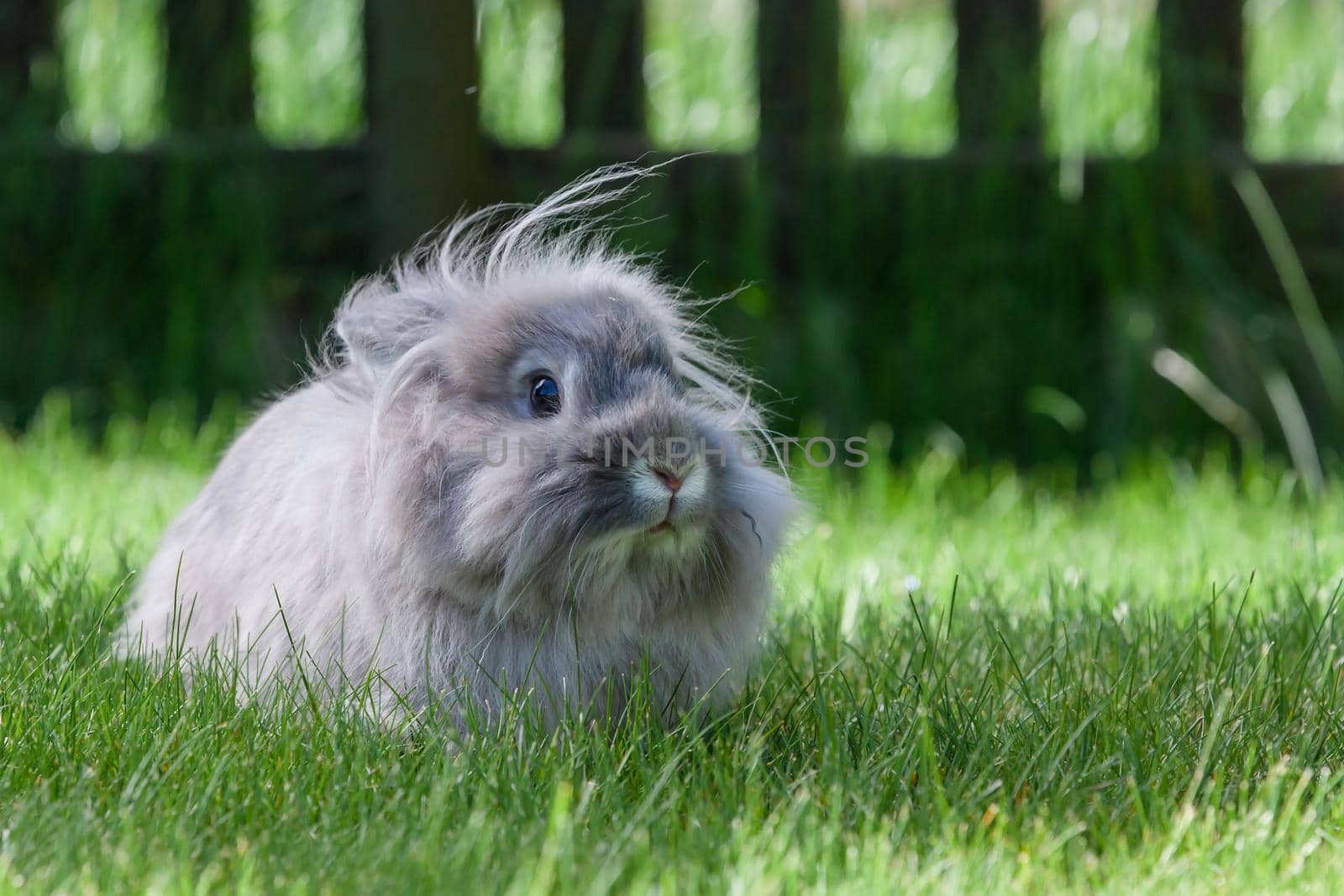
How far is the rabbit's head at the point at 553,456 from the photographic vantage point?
1.95m

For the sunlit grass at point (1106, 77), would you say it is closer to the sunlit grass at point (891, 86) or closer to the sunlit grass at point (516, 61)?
the sunlit grass at point (891, 86)

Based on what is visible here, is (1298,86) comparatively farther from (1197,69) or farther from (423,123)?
(423,123)

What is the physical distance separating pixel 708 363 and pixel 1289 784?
1078 mm

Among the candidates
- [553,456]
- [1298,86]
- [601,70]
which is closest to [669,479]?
[553,456]

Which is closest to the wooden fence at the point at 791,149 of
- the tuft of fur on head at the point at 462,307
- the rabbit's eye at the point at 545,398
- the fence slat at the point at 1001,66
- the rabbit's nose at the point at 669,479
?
the fence slat at the point at 1001,66

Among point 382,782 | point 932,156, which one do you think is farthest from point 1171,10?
point 382,782

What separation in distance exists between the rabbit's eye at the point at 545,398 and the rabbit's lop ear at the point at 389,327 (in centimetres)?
23

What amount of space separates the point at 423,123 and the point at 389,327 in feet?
6.56

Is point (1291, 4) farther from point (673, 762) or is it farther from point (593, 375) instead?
point (673, 762)

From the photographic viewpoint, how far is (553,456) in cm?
197

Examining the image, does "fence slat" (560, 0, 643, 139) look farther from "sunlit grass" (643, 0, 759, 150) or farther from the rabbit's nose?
the rabbit's nose

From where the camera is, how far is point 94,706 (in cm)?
205

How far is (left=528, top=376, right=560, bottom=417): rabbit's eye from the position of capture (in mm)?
2109

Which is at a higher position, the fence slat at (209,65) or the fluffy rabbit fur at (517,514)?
the fence slat at (209,65)
